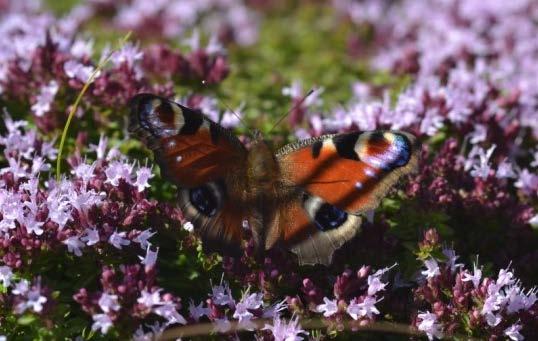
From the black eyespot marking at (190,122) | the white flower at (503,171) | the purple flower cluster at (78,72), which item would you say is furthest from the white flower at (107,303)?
the white flower at (503,171)

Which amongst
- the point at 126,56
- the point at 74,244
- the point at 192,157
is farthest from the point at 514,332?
the point at 126,56

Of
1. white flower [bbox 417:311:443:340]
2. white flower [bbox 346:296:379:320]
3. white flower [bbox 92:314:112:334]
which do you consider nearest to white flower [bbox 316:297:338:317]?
white flower [bbox 346:296:379:320]

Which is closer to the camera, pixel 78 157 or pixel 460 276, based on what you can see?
pixel 460 276

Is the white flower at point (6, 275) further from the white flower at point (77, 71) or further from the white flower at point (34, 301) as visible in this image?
the white flower at point (77, 71)

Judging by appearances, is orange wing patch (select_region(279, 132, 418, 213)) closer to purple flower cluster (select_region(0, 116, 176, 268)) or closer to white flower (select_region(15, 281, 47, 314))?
purple flower cluster (select_region(0, 116, 176, 268))

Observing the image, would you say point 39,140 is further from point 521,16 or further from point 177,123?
point 521,16

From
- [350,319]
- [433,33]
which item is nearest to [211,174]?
[350,319]
